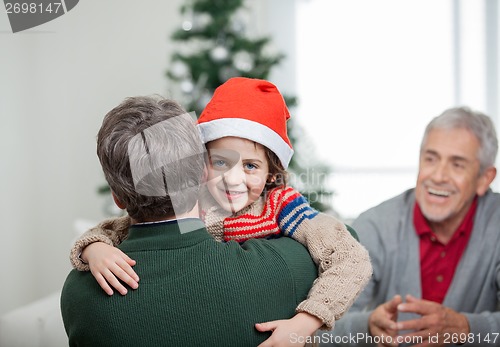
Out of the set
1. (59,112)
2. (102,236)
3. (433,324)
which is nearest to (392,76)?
(59,112)

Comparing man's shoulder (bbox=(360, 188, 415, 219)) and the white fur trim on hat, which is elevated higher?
the white fur trim on hat

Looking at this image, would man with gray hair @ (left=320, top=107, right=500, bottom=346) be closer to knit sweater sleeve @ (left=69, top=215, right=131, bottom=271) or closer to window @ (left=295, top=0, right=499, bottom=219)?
knit sweater sleeve @ (left=69, top=215, right=131, bottom=271)

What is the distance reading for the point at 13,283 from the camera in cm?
259

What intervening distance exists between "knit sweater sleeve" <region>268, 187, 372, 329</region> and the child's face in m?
0.04

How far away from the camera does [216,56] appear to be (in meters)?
2.69

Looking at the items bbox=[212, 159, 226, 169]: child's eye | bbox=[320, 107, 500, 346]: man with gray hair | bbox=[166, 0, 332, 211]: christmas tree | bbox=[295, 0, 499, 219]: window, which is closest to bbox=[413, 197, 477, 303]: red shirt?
bbox=[320, 107, 500, 346]: man with gray hair

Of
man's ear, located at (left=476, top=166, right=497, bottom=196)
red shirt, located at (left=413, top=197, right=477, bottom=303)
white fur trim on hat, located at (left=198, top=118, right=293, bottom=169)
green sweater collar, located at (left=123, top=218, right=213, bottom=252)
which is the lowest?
red shirt, located at (left=413, top=197, right=477, bottom=303)

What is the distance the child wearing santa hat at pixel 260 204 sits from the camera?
3.13 feet

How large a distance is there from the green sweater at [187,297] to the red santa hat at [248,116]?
232 millimetres

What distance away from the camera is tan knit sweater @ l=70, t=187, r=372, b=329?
3.07 ft

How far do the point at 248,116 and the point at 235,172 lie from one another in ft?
0.36

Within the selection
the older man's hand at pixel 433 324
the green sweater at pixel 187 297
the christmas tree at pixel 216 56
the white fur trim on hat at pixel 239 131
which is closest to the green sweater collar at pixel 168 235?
the green sweater at pixel 187 297

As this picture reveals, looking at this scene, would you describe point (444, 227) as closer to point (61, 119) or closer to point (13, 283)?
point (13, 283)

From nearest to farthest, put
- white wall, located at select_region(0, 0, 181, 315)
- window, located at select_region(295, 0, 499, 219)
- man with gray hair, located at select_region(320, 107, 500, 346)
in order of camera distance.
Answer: man with gray hair, located at select_region(320, 107, 500, 346), white wall, located at select_region(0, 0, 181, 315), window, located at select_region(295, 0, 499, 219)
